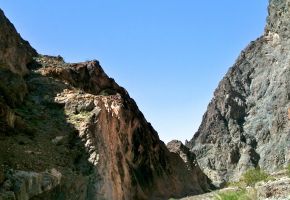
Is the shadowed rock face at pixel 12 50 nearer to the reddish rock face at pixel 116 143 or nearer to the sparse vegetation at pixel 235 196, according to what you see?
the reddish rock face at pixel 116 143

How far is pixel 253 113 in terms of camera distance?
474ft

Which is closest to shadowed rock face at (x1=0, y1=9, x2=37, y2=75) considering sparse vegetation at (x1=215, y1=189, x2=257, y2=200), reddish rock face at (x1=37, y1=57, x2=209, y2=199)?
reddish rock face at (x1=37, y1=57, x2=209, y2=199)

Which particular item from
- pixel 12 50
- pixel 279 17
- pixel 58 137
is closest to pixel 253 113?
pixel 279 17

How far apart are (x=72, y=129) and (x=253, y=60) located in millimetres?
133242

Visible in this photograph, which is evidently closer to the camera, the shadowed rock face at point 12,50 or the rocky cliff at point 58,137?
the rocky cliff at point 58,137

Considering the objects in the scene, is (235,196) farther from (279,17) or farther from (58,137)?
(279,17)

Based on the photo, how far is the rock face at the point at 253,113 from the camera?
126125 millimetres

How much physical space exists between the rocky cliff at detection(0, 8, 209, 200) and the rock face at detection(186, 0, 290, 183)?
7682cm

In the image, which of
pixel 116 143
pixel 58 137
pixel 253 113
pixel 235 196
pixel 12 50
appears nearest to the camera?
pixel 235 196

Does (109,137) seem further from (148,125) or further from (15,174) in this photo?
(148,125)

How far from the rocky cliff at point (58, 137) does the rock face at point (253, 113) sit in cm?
7682

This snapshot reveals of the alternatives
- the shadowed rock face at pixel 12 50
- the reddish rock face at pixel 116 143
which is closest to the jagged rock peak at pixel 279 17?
the reddish rock face at pixel 116 143

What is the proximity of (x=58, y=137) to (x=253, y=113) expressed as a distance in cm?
12296

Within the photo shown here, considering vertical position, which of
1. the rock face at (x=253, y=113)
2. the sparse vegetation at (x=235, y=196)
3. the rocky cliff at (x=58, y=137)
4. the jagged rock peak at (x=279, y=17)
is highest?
the jagged rock peak at (x=279, y=17)
